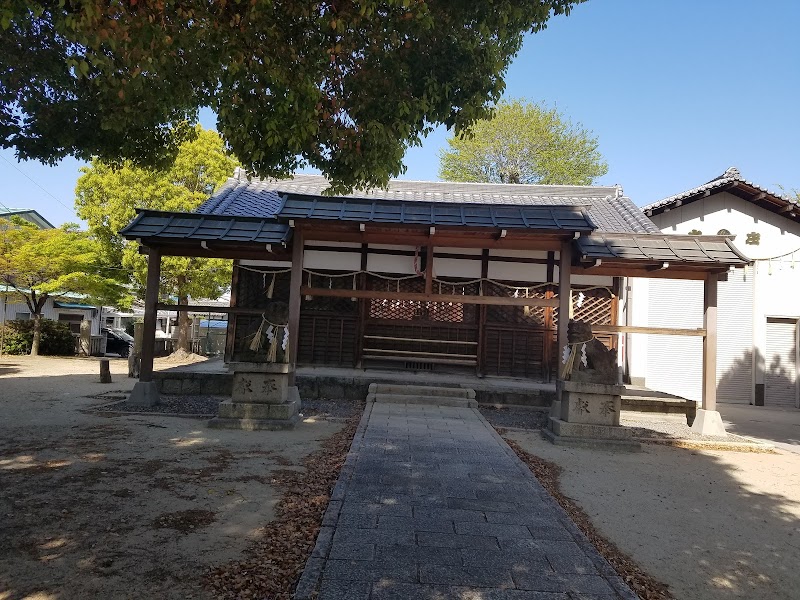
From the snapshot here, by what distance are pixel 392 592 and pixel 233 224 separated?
8166 mm

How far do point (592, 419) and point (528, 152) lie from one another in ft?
73.7

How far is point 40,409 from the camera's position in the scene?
28.7 ft

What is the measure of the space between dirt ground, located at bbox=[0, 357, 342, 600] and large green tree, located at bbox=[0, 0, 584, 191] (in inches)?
139

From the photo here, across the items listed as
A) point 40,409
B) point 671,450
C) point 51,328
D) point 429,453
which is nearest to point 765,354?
point 671,450

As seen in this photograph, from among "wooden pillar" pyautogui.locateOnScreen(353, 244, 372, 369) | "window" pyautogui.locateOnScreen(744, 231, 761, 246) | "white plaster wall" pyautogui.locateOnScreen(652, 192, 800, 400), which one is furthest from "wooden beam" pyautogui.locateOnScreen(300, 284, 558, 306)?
"window" pyautogui.locateOnScreen(744, 231, 761, 246)

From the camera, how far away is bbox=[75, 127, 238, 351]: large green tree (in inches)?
707

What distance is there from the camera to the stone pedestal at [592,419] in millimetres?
7613

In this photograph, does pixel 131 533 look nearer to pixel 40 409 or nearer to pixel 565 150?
pixel 40 409

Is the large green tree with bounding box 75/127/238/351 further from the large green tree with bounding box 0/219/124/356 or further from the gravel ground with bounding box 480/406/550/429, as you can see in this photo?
the gravel ground with bounding box 480/406/550/429

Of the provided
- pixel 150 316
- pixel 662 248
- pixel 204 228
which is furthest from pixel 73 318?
pixel 662 248

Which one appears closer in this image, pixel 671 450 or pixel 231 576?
pixel 231 576

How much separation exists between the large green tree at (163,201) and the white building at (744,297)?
48.6 feet

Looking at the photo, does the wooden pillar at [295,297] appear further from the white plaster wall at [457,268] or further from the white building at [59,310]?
the white building at [59,310]

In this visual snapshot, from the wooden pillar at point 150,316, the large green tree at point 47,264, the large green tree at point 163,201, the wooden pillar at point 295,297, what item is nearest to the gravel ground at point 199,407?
the wooden pillar at point 150,316
